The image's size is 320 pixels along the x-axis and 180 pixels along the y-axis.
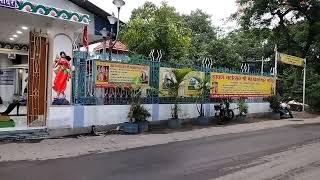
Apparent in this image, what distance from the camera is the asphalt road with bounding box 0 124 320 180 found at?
7223mm

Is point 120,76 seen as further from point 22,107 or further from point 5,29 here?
point 22,107

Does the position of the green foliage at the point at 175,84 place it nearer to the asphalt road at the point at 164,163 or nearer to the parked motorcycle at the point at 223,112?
the parked motorcycle at the point at 223,112

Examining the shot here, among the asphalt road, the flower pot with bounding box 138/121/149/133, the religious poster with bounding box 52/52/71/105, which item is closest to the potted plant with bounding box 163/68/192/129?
the flower pot with bounding box 138/121/149/133

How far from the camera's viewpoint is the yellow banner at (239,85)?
1794 centimetres

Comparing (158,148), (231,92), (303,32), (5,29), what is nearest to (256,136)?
(158,148)

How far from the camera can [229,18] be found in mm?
31609

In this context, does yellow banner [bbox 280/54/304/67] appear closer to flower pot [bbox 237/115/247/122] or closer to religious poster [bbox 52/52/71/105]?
flower pot [bbox 237/115/247/122]

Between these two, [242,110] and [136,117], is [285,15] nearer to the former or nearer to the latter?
[242,110]

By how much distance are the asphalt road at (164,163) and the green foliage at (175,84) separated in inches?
131

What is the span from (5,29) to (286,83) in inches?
790

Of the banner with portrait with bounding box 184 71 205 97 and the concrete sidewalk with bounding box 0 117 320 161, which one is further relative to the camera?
the banner with portrait with bounding box 184 71 205 97

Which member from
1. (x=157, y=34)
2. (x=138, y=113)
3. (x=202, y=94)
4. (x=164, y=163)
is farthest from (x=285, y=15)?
(x=164, y=163)

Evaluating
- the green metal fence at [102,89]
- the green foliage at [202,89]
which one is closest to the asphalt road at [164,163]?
the green metal fence at [102,89]

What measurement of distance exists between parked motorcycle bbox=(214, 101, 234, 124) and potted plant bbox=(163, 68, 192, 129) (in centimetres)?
252
